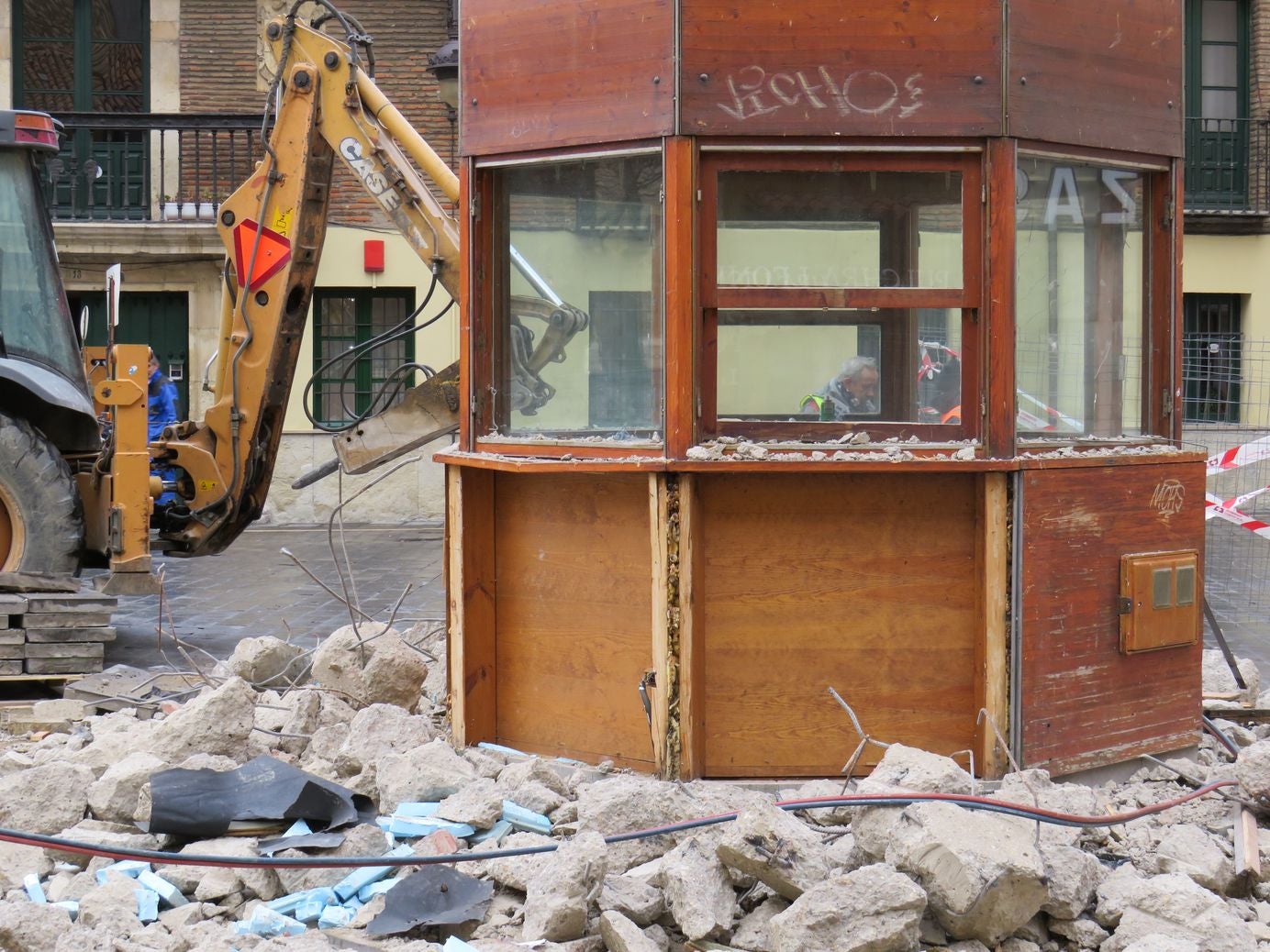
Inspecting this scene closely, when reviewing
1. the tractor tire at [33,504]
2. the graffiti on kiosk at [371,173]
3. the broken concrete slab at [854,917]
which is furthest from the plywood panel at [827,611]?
the tractor tire at [33,504]

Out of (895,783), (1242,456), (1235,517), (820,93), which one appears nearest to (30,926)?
(895,783)

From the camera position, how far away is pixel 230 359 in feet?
32.1

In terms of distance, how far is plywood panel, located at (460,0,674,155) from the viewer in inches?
223

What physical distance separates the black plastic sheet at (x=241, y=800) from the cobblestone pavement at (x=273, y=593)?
3.01m

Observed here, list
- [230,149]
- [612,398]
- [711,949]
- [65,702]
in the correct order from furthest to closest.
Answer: [230,149] < [65,702] < [612,398] < [711,949]

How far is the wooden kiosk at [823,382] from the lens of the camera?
223 inches

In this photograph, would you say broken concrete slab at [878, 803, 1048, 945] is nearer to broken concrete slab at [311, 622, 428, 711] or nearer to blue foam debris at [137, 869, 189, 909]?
blue foam debris at [137, 869, 189, 909]

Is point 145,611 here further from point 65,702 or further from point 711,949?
point 711,949

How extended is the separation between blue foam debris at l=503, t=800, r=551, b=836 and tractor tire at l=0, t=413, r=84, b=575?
4.97 m

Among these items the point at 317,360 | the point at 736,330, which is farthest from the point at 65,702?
the point at 317,360

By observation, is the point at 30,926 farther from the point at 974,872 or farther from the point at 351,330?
the point at 351,330

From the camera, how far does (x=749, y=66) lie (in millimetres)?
5633

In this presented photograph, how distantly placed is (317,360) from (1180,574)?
1511cm

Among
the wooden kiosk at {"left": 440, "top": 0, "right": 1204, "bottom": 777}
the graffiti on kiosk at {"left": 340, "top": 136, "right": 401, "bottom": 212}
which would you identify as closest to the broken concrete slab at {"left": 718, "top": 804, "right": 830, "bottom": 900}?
the wooden kiosk at {"left": 440, "top": 0, "right": 1204, "bottom": 777}
